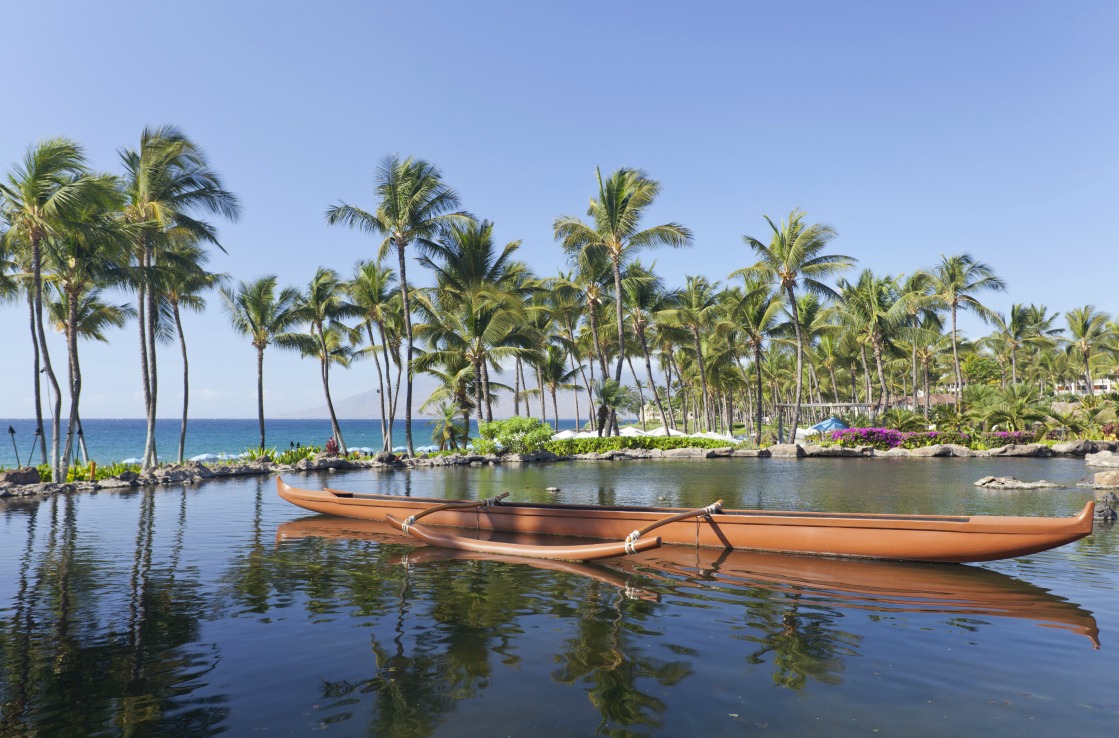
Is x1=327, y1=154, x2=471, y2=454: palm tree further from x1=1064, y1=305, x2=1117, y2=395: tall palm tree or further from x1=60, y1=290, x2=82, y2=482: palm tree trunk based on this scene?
x1=1064, y1=305, x2=1117, y2=395: tall palm tree

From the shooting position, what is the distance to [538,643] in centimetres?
625

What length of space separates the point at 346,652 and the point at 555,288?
107ft

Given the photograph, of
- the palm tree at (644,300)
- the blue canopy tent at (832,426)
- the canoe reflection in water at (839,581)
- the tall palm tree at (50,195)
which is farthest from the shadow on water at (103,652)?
the blue canopy tent at (832,426)

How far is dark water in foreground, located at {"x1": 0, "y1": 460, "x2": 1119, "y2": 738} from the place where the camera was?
4656 mm

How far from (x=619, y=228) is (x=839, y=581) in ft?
91.0

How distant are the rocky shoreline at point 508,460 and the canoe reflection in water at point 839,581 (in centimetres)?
1266

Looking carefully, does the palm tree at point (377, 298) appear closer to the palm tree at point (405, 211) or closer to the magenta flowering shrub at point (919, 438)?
the palm tree at point (405, 211)

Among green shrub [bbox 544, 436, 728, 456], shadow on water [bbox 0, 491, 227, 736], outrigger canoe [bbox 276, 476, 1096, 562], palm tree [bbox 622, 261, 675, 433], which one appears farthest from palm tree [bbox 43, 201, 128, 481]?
palm tree [bbox 622, 261, 675, 433]

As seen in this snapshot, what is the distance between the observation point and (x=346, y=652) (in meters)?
6.07

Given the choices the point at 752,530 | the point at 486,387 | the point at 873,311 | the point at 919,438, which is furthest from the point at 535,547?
the point at 873,311

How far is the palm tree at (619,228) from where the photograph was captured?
34.1 meters

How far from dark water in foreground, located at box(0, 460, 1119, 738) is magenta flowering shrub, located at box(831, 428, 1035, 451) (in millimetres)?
26928

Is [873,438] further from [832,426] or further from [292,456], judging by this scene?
[292,456]

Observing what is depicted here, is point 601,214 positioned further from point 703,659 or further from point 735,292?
point 703,659
